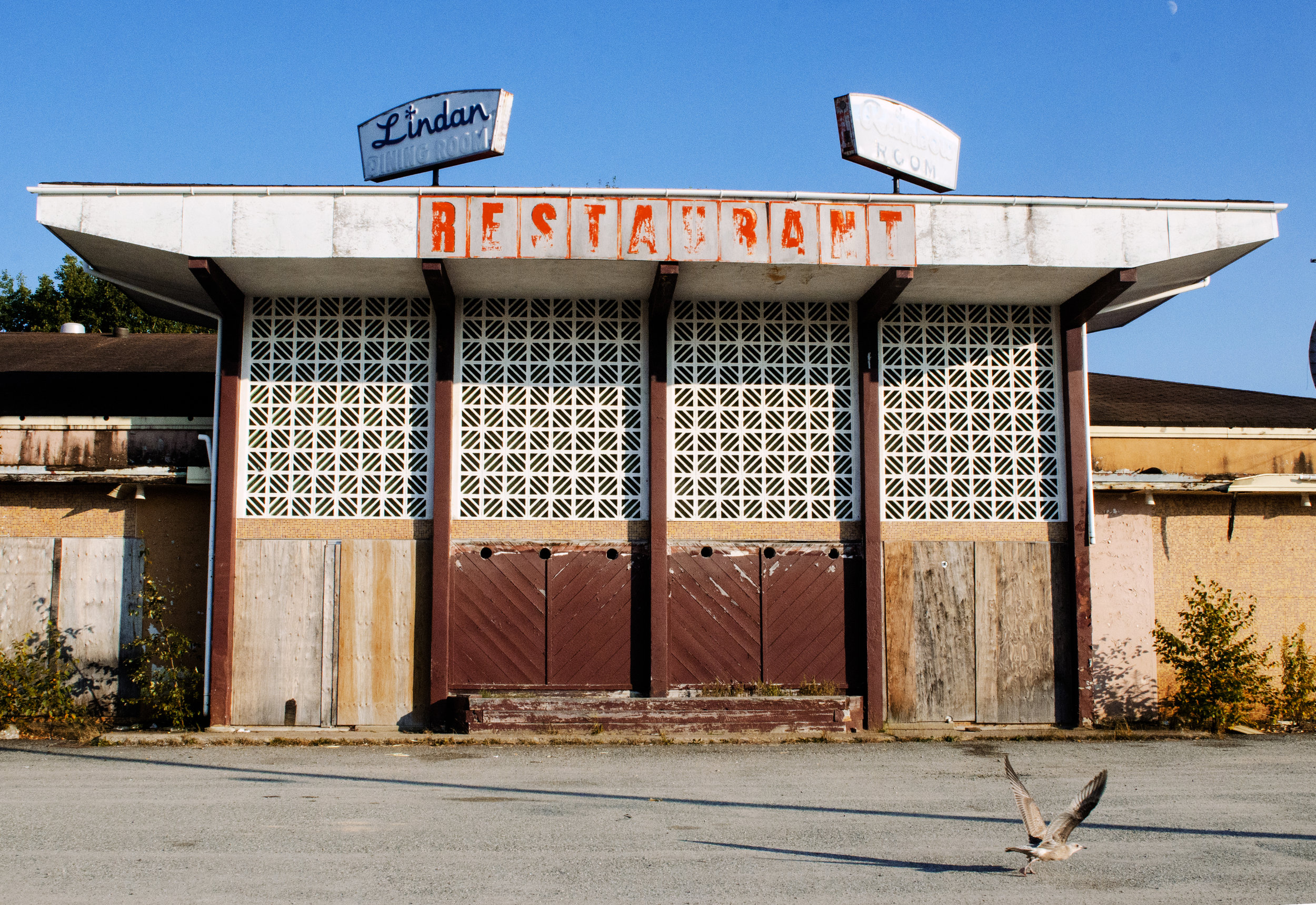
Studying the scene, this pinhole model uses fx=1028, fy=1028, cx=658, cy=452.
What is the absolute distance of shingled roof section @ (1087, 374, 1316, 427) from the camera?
13.9 meters

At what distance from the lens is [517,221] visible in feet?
37.5

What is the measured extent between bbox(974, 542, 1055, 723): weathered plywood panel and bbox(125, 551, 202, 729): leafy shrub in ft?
30.6

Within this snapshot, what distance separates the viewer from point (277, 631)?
39.6ft

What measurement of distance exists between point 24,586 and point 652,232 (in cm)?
848

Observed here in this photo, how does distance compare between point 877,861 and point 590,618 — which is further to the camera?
point 590,618

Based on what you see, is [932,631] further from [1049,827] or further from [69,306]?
[69,306]

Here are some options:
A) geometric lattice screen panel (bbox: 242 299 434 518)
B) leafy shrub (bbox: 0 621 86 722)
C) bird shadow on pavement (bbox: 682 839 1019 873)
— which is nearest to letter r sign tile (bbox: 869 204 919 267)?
geometric lattice screen panel (bbox: 242 299 434 518)

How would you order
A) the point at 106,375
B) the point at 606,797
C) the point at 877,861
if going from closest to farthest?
the point at 877,861 < the point at 606,797 < the point at 106,375

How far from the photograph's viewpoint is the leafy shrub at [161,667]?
38.8ft

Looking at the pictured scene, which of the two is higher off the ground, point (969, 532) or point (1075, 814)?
point (969, 532)

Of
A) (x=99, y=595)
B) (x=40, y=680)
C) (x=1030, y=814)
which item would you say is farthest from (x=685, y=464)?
(x=40, y=680)

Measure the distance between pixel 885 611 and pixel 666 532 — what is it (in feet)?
9.28

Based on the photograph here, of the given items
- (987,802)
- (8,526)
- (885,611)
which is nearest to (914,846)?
(987,802)

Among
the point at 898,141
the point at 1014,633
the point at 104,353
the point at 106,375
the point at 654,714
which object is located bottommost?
the point at 654,714
